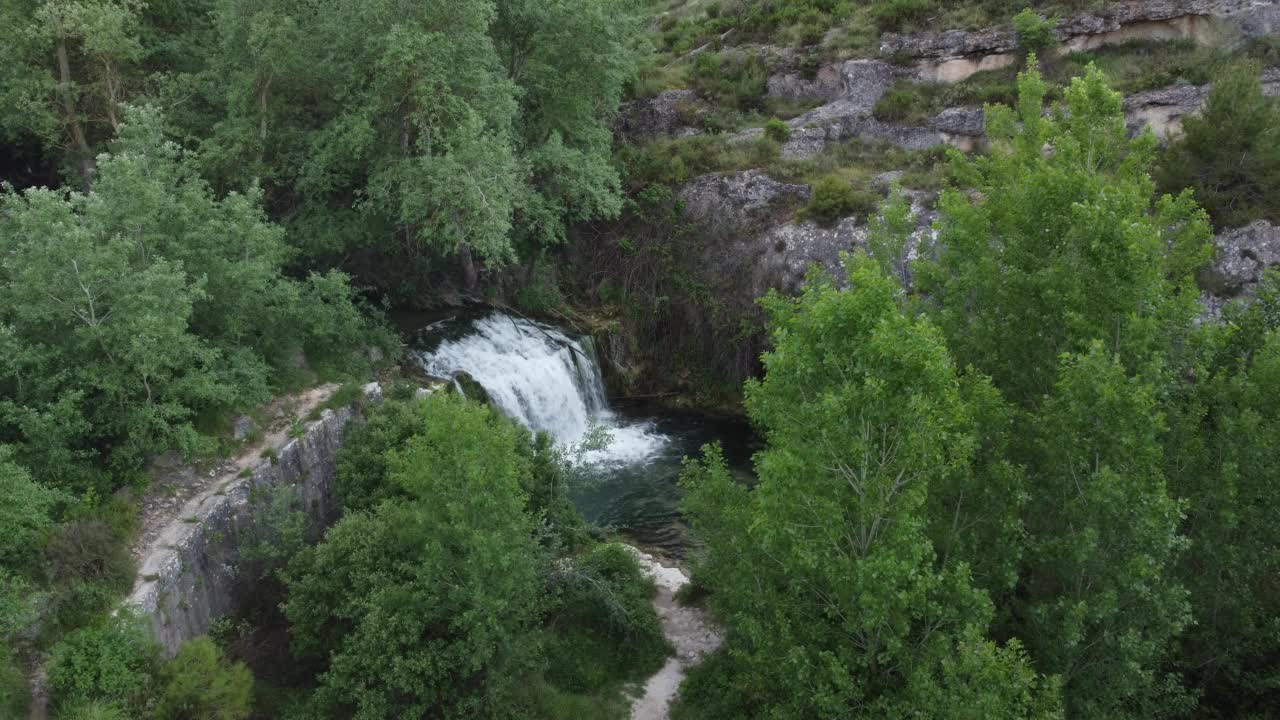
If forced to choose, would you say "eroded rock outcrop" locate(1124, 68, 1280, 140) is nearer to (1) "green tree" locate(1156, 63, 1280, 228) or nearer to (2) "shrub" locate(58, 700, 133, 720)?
(1) "green tree" locate(1156, 63, 1280, 228)

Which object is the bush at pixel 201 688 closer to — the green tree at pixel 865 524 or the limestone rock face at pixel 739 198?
the green tree at pixel 865 524

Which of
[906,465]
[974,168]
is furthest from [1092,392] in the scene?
[974,168]

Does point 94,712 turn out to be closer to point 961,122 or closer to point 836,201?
point 836,201

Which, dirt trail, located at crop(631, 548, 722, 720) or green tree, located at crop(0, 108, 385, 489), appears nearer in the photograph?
green tree, located at crop(0, 108, 385, 489)

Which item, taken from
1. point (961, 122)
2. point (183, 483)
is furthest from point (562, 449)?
point (961, 122)

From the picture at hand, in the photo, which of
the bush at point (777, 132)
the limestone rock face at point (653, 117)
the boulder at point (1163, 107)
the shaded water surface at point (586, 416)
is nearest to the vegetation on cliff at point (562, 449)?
the shaded water surface at point (586, 416)

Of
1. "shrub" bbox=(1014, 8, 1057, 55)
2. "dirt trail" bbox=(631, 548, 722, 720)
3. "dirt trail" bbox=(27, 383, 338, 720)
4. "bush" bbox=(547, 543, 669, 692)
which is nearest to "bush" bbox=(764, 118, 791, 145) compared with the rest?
A: "shrub" bbox=(1014, 8, 1057, 55)
